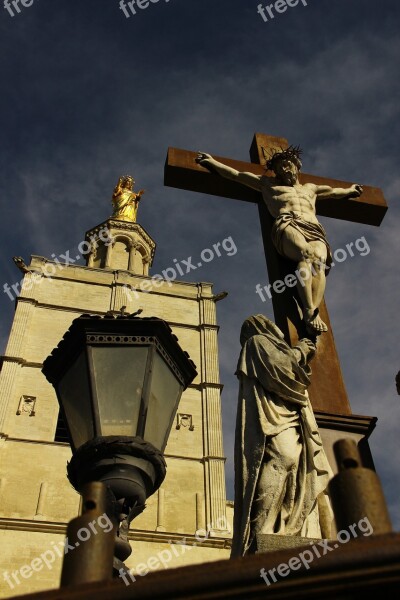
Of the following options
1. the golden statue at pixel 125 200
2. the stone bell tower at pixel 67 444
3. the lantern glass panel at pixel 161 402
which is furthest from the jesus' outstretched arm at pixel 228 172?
the golden statue at pixel 125 200

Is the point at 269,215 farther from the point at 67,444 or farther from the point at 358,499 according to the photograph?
the point at 67,444

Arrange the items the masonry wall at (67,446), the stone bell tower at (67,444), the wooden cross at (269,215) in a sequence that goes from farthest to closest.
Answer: the masonry wall at (67,446)
the stone bell tower at (67,444)
the wooden cross at (269,215)

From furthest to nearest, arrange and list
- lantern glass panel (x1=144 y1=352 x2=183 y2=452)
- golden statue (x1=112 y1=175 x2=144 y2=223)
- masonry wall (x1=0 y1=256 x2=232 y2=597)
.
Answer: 1. golden statue (x1=112 y1=175 x2=144 y2=223)
2. masonry wall (x1=0 y1=256 x2=232 y2=597)
3. lantern glass panel (x1=144 y1=352 x2=183 y2=452)

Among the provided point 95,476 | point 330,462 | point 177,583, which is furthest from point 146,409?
point 177,583

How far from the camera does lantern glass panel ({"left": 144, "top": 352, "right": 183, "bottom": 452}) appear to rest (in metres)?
3.46

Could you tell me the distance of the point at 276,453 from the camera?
3.24 meters

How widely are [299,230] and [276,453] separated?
1.95 m

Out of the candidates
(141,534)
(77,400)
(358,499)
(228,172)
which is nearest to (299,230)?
(228,172)

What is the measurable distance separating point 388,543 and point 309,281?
10.5 ft

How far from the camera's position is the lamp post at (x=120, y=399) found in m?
3.20

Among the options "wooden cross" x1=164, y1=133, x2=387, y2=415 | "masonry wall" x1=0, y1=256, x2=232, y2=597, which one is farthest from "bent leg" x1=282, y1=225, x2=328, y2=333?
"masonry wall" x1=0, y1=256, x2=232, y2=597

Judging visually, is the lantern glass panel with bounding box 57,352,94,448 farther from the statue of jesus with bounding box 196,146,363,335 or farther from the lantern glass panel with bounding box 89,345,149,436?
the statue of jesus with bounding box 196,146,363,335

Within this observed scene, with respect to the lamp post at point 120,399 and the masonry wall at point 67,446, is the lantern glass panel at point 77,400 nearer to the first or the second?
the lamp post at point 120,399

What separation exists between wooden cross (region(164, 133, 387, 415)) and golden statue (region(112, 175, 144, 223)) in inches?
1167
